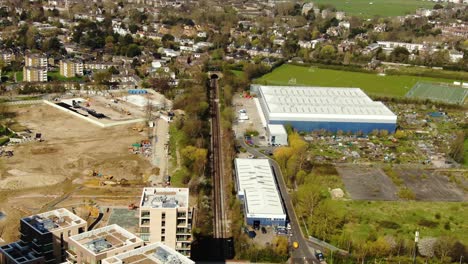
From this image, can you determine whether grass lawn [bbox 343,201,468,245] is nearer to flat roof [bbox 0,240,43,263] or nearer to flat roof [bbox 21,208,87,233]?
flat roof [bbox 21,208,87,233]

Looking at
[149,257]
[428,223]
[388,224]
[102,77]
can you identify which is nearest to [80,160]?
[388,224]

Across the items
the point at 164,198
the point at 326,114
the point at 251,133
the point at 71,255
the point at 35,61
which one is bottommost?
the point at 35,61

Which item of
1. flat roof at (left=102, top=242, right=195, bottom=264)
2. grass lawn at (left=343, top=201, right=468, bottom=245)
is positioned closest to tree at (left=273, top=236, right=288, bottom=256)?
grass lawn at (left=343, top=201, right=468, bottom=245)

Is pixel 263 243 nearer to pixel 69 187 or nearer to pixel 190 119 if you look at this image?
pixel 69 187

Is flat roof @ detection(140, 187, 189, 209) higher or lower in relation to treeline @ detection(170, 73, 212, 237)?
higher

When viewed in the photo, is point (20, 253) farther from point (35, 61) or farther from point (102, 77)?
point (35, 61)
